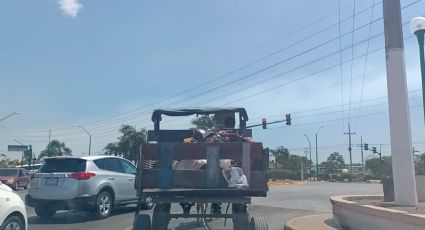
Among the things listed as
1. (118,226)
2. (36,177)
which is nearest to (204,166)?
(118,226)

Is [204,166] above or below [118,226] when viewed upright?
above

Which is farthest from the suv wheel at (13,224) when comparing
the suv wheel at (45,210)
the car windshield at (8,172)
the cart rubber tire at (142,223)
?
the car windshield at (8,172)

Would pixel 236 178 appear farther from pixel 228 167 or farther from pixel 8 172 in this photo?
pixel 8 172

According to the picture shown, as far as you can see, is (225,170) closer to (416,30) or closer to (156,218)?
(156,218)

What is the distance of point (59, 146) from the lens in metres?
87.3

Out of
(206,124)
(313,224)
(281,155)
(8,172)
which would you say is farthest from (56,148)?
(313,224)

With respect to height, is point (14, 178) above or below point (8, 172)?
below

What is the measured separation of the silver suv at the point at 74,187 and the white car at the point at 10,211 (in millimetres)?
3902

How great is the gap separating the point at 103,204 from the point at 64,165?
1.47 m

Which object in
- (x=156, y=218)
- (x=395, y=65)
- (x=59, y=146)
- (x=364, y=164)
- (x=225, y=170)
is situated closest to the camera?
(x=225, y=170)

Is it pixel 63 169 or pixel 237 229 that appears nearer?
pixel 237 229

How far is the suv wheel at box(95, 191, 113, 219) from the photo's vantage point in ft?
42.2

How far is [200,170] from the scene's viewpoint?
25.1ft

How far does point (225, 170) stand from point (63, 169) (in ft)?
21.6
